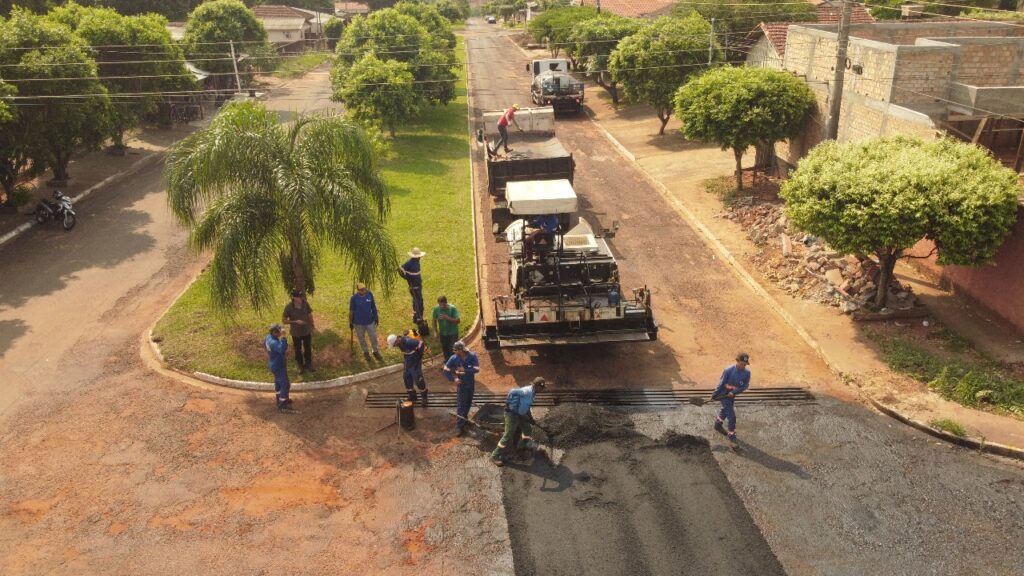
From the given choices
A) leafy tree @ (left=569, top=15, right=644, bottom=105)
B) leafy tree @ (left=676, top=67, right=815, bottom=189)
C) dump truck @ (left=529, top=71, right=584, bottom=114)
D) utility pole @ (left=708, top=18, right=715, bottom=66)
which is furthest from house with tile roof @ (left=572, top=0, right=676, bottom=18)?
leafy tree @ (left=676, top=67, right=815, bottom=189)

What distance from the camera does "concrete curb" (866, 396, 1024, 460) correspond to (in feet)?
33.4

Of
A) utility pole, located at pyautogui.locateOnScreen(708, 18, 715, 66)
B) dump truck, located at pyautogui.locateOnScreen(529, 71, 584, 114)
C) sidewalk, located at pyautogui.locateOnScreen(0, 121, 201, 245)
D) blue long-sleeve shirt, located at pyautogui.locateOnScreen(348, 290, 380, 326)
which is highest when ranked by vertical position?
utility pole, located at pyautogui.locateOnScreen(708, 18, 715, 66)

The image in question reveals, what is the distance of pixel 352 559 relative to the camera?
8477mm

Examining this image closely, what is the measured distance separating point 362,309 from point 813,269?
32.8 feet

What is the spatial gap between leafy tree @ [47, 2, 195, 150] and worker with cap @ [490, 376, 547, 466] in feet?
76.4

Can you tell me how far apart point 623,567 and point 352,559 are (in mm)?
3150

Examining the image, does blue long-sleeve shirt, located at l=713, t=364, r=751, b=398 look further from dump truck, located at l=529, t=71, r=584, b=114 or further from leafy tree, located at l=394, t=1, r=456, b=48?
leafy tree, located at l=394, t=1, r=456, b=48

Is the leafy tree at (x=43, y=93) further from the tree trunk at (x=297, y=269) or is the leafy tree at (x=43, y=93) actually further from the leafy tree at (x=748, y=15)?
the leafy tree at (x=748, y=15)

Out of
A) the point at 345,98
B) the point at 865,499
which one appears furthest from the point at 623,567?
the point at 345,98

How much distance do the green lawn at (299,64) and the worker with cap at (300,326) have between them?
42.8m

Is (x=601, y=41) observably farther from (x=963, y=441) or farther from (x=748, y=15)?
(x=963, y=441)

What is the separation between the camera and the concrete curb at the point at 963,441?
401 inches

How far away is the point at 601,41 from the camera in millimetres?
39312

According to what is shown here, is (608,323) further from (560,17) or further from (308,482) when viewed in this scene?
(560,17)
